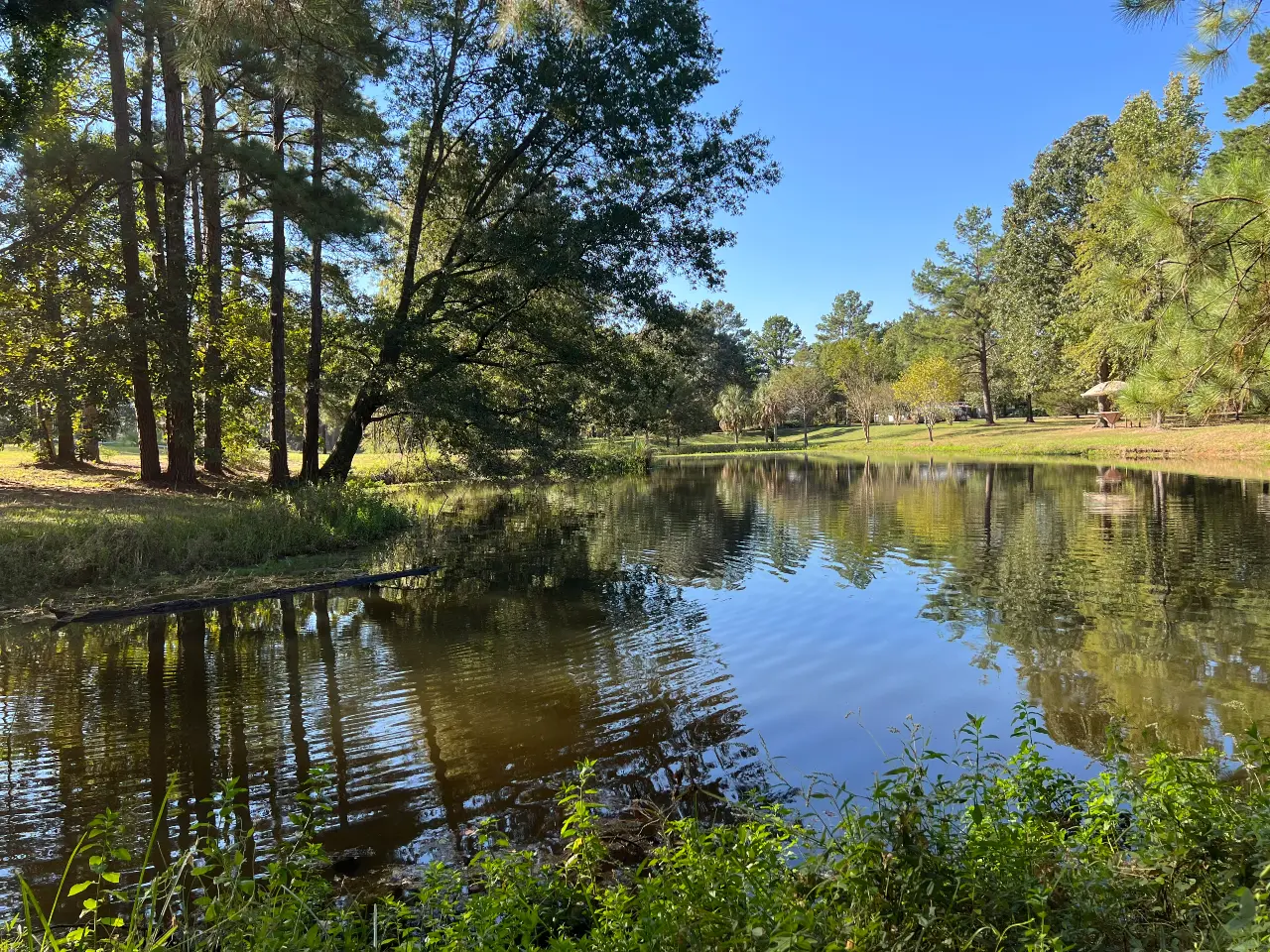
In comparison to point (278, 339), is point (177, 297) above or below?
above

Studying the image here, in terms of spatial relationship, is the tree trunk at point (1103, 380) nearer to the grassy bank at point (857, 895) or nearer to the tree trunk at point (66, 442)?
the grassy bank at point (857, 895)

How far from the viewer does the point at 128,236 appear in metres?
14.4

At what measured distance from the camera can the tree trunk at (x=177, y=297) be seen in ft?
45.6

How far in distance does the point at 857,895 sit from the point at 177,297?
631 inches

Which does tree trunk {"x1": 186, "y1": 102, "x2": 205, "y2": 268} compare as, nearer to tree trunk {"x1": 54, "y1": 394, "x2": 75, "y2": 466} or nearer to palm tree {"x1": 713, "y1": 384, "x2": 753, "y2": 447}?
tree trunk {"x1": 54, "y1": 394, "x2": 75, "y2": 466}

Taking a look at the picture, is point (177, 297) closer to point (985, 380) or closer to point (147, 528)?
point (147, 528)

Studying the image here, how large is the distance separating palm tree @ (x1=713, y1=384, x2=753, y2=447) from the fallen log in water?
205 feet

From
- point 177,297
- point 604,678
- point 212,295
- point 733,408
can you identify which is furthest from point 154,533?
point 733,408

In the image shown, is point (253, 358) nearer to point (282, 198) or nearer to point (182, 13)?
point (282, 198)

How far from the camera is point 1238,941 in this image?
229cm

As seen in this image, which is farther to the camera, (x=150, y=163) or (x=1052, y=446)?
(x=1052, y=446)

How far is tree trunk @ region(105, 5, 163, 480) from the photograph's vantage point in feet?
44.2

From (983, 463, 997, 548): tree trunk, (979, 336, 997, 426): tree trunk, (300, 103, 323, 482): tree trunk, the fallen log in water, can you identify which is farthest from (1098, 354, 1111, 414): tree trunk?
the fallen log in water

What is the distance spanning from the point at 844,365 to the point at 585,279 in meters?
55.8
